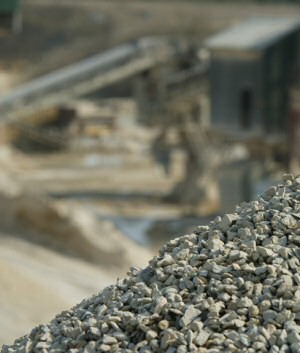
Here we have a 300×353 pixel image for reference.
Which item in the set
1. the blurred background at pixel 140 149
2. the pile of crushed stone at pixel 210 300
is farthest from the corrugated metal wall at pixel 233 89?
the pile of crushed stone at pixel 210 300

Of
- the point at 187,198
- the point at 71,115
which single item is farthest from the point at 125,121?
the point at 187,198

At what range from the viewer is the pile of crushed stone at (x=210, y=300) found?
27.2 ft

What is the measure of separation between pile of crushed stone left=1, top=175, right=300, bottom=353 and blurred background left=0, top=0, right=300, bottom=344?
13.9 m

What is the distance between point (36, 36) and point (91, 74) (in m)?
21.8

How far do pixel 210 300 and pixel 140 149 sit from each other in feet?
124

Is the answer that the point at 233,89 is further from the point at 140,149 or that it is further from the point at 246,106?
the point at 140,149

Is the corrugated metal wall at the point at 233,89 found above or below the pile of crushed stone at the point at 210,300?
above

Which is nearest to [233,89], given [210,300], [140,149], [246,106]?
[246,106]

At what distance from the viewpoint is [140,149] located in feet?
152

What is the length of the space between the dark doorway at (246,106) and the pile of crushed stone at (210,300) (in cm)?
2629

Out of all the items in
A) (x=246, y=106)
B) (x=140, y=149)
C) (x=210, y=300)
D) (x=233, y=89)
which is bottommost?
(x=210, y=300)

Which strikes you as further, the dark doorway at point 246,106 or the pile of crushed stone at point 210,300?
the dark doorway at point 246,106

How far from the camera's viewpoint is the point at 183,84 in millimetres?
40000

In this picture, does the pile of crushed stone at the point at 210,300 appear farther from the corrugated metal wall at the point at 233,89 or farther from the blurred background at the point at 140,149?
the corrugated metal wall at the point at 233,89
